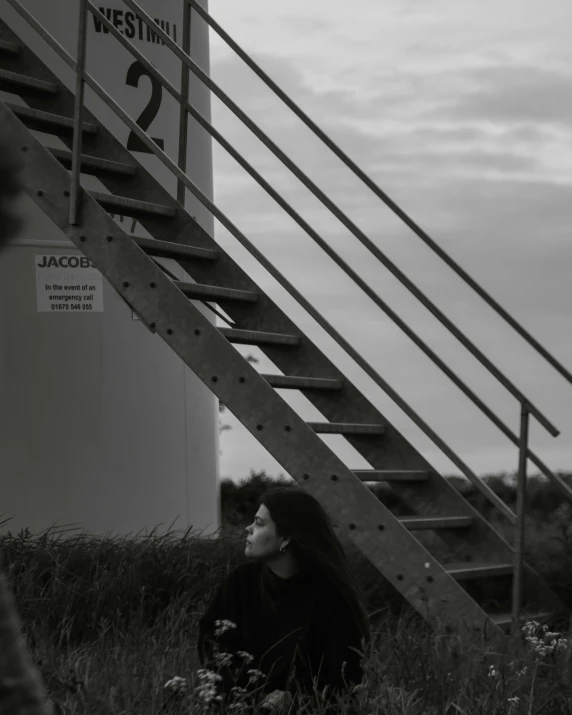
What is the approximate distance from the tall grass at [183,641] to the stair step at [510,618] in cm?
13

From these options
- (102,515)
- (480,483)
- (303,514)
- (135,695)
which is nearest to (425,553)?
(480,483)

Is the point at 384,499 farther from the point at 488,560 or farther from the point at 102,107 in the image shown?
the point at 102,107

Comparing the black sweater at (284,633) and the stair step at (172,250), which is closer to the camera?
the black sweater at (284,633)

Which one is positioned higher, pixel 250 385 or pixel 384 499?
pixel 250 385

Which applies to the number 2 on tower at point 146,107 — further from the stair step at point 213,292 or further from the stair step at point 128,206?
the stair step at point 213,292

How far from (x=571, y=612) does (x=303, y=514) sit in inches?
117

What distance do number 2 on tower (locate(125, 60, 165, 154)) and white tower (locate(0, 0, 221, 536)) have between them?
0.01m

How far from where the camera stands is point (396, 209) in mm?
6582

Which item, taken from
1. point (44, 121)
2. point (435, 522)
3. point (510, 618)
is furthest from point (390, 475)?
point (44, 121)

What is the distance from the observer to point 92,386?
287 inches

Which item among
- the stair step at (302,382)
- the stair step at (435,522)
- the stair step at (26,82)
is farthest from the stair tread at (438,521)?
the stair step at (26,82)

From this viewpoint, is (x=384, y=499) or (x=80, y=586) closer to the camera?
(x=80, y=586)

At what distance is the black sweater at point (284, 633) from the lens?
Answer: 3.94 meters

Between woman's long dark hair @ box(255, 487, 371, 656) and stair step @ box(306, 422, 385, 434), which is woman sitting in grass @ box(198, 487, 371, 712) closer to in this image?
woman's long dark hair @ box(255, 487, 371, 656)
